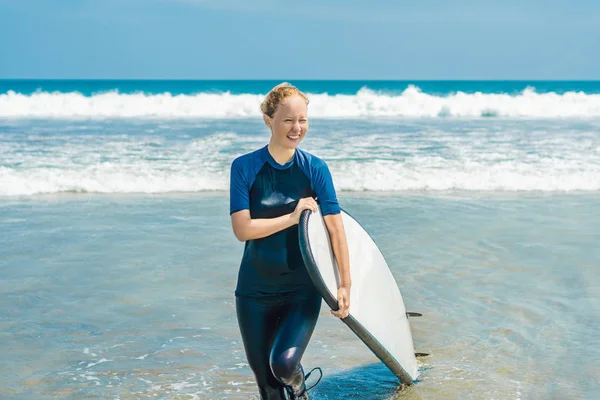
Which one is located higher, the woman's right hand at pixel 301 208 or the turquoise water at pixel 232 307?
the woman's right hand at pixel 301 208

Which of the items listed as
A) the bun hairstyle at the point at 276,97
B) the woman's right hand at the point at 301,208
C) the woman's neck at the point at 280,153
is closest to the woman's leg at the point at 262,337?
the woman's right hand at the point at 301,208

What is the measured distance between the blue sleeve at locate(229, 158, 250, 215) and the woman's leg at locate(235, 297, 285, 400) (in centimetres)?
39

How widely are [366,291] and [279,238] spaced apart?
0.62 meters

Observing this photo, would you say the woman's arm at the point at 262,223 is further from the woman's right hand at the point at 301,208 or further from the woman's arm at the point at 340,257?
the woman's arm at the point at 340,257

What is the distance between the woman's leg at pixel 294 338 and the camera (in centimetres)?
259

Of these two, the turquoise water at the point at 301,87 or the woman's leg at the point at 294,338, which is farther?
the turquoise water at the point at 301,87

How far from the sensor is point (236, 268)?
5715 millimetres

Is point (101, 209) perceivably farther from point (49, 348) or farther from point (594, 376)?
point (594, 376)

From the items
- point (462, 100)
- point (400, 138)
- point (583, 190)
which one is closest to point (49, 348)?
point (583, 190)

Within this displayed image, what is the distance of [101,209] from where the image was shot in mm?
8484

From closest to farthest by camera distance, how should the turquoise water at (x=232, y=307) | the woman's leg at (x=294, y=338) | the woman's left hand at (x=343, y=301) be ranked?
the woman's leg at (x=294, y=338)
the woman's left hand at (x=343, y=301)
the turquoise water at (x=232, y=307)

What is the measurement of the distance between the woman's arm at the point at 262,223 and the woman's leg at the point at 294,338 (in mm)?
316

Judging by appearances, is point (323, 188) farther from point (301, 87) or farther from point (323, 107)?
point (301, 87)

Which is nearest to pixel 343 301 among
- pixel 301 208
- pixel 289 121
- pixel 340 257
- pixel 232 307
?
pixel 340 257
